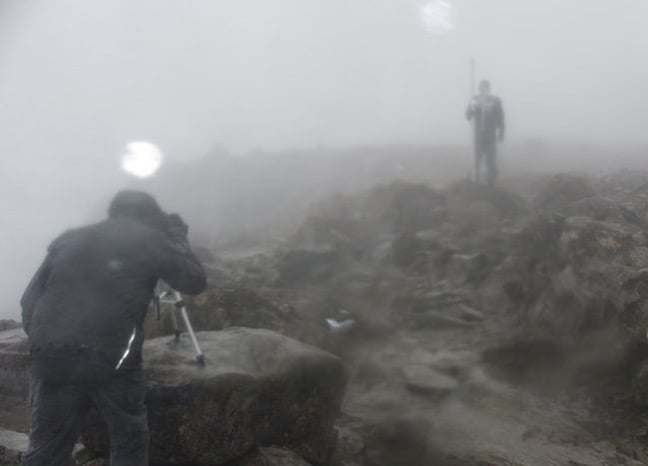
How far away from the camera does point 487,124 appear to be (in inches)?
613

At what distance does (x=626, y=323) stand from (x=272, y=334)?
508cm

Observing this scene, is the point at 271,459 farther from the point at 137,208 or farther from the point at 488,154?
the point at 488,154

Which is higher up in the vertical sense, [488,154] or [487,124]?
[487,124]

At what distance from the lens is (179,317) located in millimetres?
8602

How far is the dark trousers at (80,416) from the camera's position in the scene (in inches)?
169

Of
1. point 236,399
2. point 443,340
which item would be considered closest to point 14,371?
point 236,399

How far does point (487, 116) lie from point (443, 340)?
25.8 feet

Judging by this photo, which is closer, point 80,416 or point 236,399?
point 80,416

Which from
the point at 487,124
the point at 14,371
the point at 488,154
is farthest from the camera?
the point at 488,154

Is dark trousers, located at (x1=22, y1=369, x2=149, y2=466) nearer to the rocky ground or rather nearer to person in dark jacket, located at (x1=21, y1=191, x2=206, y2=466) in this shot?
person in dark jacket, located at (x1=21, y1=191, x2=206, y2=466)

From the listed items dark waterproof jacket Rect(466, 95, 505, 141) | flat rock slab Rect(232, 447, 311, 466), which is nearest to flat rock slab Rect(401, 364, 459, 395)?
flat rock slab Rect(232, 447, 311, 466)

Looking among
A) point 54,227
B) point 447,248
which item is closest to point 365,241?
point 447,248

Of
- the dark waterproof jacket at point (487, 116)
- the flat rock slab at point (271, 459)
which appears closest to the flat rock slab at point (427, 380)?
the flat rock slab at point (271, 459)

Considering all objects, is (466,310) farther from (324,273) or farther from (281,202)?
(281,202)
